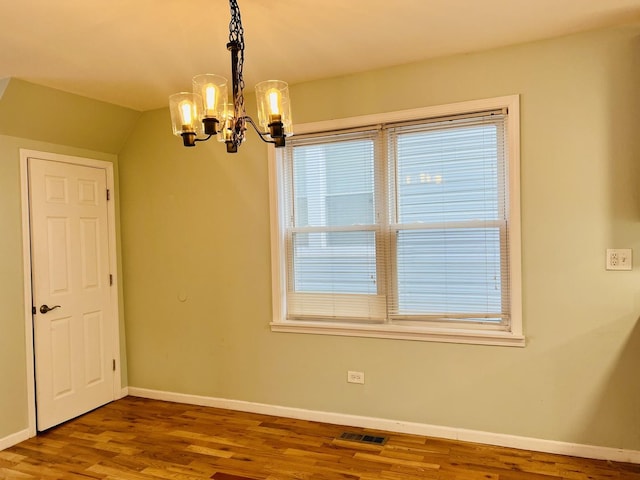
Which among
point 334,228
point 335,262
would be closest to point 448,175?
point 334,228

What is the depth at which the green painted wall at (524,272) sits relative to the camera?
8.96 feet

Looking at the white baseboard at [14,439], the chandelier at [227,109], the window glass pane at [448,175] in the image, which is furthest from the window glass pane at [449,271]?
the white baseboard at [14,439]

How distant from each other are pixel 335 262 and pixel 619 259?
1795 mm

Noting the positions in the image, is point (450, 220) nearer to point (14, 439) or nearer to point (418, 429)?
point (418, 429)

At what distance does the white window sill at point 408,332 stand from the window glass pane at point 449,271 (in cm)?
14

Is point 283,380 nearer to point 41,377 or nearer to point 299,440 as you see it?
point 299,440

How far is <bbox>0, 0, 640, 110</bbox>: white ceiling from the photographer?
2.29m

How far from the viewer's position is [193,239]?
3.91 m

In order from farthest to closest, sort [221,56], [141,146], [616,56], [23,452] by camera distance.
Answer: [141,146]
[23,452]
[221,56]
[616,56]

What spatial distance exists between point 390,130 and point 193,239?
1846 mm

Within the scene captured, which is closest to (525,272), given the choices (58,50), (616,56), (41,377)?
(616,56)

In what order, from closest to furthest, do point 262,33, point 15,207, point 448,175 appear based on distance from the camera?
point 262,33
point 448,175
point 15,207

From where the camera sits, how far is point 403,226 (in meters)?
3.25

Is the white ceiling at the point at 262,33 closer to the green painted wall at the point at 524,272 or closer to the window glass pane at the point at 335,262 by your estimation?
the green painted wall at the point at 524,272
